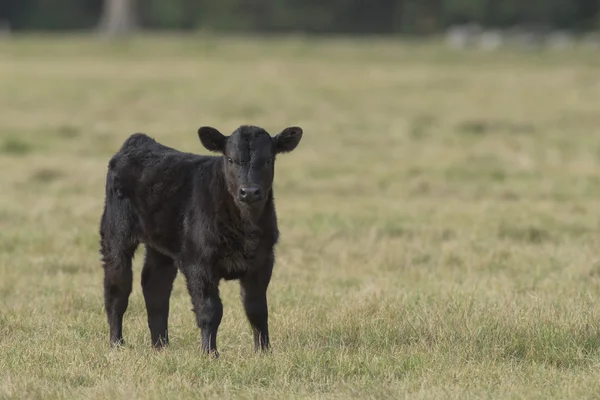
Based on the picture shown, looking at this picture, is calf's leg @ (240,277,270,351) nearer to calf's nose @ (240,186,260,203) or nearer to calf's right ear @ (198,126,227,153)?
calf's nose @ (240,186,260,203)

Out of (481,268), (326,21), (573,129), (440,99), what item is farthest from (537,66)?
(481,268)

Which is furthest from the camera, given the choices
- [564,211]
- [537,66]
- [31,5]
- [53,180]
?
[31,5]

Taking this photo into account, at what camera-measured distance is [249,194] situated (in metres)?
6.09

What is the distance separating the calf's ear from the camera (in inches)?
255

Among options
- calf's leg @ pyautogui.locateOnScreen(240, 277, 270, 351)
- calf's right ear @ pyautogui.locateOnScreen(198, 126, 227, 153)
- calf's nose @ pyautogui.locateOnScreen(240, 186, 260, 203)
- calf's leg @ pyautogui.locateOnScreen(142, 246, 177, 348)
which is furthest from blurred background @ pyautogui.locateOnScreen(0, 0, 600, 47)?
calf's nose @ pyautogui.locateOnScreen(240, 186, 260, 203)

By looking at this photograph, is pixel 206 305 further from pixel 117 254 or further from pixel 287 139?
pixel 287 139

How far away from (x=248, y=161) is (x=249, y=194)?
225 millimetres

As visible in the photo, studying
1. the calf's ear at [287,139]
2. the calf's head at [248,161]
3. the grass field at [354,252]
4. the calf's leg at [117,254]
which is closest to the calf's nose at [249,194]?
the calf's head at [248,161]

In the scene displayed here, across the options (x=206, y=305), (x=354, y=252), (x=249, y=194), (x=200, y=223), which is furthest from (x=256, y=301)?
(x=354, y=252)

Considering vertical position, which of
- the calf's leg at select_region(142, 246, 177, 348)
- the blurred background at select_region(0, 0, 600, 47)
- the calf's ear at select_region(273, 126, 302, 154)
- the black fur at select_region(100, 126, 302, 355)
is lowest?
the calf's leg at select_region(142, 246, 177, 348)

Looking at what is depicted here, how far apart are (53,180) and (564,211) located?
6140 millimetres

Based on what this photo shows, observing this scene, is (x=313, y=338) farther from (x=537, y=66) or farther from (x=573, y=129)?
(x=537, y=66)

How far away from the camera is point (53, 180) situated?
14664 millimetres

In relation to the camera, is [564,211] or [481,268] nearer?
[481,268]
